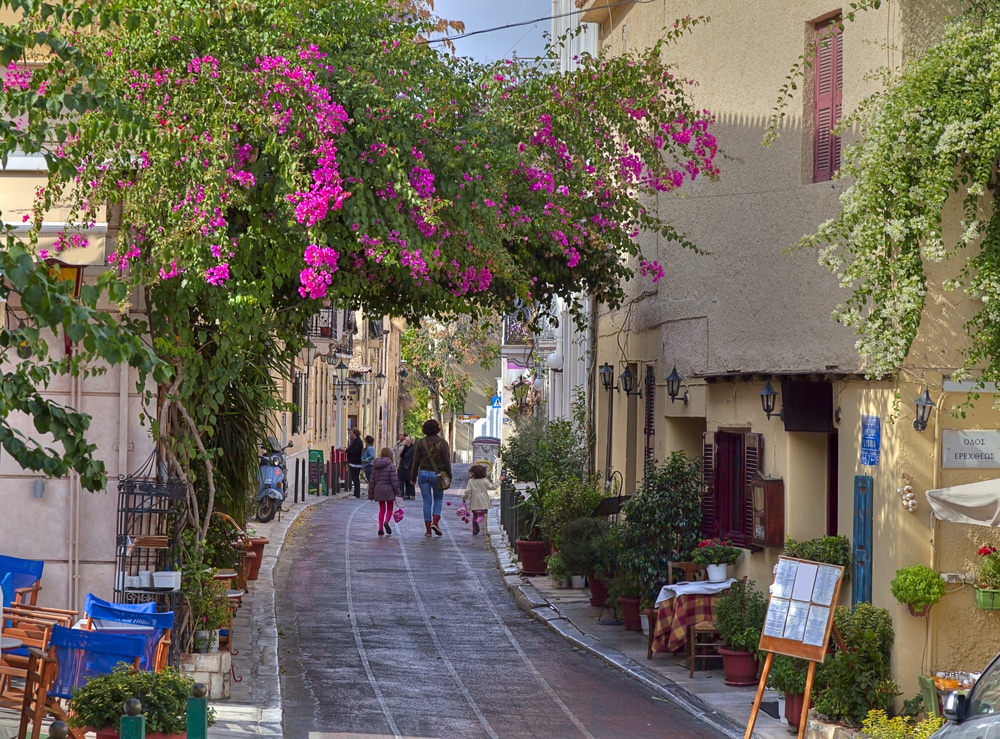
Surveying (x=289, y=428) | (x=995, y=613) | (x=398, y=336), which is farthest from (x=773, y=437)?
(x=398, y=336)

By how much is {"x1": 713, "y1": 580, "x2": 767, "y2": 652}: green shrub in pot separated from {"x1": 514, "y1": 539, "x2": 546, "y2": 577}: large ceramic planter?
699 cm

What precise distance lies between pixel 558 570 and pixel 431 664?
501cm

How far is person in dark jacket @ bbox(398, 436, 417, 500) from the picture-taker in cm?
3322

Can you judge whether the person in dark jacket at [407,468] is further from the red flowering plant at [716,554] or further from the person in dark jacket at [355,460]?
the red flowering plant at [716,554]

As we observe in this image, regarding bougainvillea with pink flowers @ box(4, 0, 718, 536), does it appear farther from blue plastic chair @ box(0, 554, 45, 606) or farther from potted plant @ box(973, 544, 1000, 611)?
potted plant @ box(973, 544, 1000, 611)

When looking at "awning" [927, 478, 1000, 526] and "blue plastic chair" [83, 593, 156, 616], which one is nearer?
"blue plastic chair" [83, 593, 156, 616]

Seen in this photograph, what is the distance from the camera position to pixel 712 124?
585 inches

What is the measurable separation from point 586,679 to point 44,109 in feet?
28.0

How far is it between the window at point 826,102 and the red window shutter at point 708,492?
3.50 metres

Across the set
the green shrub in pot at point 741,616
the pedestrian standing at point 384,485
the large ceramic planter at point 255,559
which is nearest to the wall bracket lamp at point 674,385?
the green shrub in pot at point 741,616

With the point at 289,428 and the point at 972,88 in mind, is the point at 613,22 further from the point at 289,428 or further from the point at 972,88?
the point at 289,428

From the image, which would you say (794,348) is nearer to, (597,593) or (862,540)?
(862,540)

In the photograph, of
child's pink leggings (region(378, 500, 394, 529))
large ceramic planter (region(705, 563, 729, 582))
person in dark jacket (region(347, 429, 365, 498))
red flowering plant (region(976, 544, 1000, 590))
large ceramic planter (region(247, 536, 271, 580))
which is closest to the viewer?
red flowering plant (region(976, 544, 1000, 590))

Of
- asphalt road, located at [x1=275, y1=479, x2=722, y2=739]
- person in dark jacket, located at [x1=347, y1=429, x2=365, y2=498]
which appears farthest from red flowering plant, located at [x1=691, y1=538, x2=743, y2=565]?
person in dark jacket, located at [x1=347, y1=429, x2=365, y2=498]
